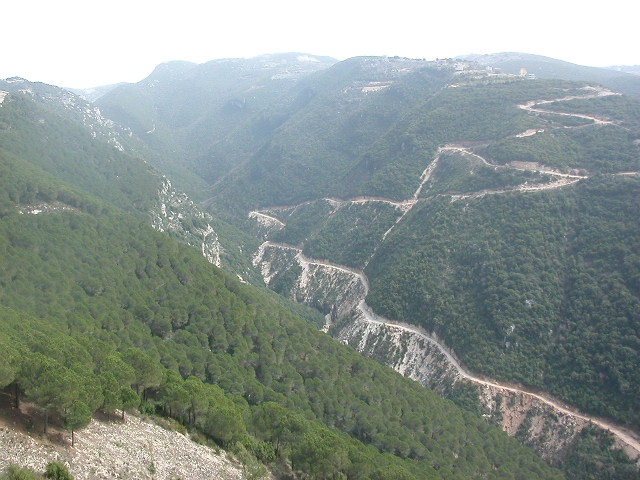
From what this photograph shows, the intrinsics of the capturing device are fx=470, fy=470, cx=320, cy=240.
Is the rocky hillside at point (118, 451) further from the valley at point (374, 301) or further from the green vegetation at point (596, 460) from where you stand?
the green vegetation at point (596, 460)

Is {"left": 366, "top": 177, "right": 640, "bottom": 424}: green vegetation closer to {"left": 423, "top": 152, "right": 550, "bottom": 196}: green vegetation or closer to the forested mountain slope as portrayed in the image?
the forested mountain slope

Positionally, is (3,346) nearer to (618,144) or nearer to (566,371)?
(566,371)

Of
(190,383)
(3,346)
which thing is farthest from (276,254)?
(3,346)

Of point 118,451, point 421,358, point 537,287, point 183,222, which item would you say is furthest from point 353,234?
point 118,451

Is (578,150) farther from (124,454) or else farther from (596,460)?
(124,454)

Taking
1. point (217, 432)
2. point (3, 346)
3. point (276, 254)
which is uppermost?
point (3, 346)

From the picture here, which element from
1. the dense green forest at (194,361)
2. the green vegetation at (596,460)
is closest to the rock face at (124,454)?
the dense green forest at (194,361)

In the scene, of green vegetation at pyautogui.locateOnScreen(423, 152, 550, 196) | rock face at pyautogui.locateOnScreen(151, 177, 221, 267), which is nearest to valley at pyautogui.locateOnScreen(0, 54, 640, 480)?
green vegetation at pyautogui.locateOnScreen(423, 152, 550, 196)
